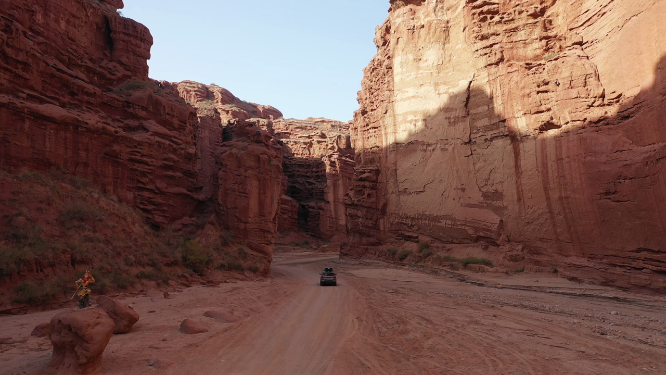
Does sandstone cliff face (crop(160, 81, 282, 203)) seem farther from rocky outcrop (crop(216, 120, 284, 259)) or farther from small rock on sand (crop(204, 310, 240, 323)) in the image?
small rock on sand (crop(204, 310, 240, 323))

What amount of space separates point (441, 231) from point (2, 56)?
24.1 m

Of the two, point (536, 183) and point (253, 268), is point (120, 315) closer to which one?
point (253, 268)

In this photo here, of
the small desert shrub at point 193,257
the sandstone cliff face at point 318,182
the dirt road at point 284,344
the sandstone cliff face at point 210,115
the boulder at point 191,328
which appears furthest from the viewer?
the sandstone cliff face at point 318,182

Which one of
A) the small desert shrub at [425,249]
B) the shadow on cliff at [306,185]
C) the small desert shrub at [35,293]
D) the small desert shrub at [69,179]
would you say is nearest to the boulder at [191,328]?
the small desert shrub at [35,293]

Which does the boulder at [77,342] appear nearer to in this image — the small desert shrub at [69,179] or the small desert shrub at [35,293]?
the small desert shrub at [35,293]

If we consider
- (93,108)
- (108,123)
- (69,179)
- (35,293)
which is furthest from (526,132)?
A: (93,108)

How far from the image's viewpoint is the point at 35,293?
9.57 meters

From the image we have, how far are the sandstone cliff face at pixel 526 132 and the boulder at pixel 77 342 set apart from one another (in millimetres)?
17534

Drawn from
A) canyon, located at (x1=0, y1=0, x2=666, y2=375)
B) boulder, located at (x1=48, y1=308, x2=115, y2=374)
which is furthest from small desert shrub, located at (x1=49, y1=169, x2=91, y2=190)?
boulder, located at (x1=48, y1=308, x2=115, y2=374)

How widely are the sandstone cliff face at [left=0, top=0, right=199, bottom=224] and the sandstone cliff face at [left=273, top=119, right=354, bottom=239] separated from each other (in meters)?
35.2

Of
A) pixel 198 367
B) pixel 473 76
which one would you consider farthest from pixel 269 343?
pixel 473 76

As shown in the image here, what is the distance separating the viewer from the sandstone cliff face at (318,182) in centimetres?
5816

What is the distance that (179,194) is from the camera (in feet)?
69.9

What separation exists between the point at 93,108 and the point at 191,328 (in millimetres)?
15681
